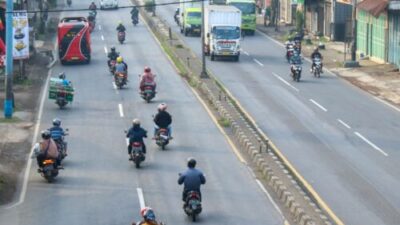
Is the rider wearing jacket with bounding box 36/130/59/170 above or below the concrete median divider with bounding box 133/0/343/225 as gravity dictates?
above

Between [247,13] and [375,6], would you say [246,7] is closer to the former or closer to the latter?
[247,13]

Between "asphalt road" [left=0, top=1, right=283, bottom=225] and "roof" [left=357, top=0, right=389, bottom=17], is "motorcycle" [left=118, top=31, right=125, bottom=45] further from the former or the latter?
"asphalt road" [left=0, top=1, right=283, bottom=225]

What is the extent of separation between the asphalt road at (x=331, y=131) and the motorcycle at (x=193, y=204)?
3411 mm

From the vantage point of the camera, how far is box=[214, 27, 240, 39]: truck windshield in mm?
58969

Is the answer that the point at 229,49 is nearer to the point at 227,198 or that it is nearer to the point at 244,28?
the point at 244,28

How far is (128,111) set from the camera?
40.6 m

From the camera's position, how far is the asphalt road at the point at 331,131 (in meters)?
26.1

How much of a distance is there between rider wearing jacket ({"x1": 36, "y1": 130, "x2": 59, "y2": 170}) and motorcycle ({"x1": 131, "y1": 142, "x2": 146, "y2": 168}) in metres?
2.59

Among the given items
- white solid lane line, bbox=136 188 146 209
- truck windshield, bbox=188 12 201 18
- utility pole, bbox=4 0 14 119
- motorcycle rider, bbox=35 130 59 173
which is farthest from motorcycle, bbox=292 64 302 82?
truck windshield, bbox=188 12 201 18

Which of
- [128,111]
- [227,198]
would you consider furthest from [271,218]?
[128,111]

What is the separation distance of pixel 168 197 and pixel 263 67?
3102 centimetres

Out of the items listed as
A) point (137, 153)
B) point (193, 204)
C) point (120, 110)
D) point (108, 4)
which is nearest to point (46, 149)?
point (137, 153)

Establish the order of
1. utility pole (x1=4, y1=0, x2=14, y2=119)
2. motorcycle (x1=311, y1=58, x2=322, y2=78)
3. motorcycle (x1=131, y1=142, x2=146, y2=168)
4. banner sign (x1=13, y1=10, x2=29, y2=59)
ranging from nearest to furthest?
1. motorcycle (x1=131, y1=142, x2=146, y2=168)
2. utility pole (x1=4, y1=0, x2=14, y2=119)
3. banner sign (x1=13, y1=10, x2=29, y2=59)
4. motorcycle (x1=311, y1=58, x2=322, y2=78)

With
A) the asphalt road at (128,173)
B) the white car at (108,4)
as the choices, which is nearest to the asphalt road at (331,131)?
the asphalt road at (128,173)
